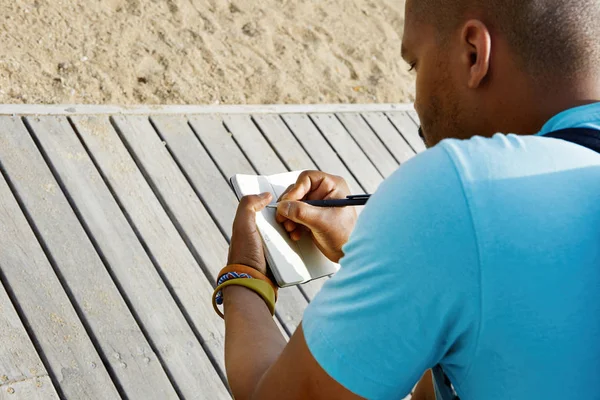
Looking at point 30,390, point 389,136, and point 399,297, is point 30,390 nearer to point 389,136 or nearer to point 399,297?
point 399,297

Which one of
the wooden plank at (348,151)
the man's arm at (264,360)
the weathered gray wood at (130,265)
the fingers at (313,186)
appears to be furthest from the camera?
the wooden plank at (348,151)

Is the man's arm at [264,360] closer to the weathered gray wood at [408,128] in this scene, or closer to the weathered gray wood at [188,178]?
the weathered gray wood at [188,178]

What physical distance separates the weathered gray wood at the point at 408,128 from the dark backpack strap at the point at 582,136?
261 centimetres

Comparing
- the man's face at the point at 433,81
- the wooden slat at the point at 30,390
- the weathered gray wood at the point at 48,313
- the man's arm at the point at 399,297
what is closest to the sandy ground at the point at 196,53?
the weathered gray wood at the point at 48,313

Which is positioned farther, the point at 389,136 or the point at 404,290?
the point at 389,136

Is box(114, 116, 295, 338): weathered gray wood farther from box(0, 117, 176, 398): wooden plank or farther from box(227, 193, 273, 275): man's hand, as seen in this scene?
box(227, 193, 273, 275): man's hand

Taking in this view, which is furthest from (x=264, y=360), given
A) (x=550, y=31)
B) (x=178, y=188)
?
(x=178, y=188)

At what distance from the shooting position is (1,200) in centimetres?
266

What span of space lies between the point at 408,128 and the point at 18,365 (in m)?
2.35

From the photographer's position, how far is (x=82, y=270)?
257cm

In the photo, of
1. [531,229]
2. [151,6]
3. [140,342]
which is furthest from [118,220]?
[531,229]

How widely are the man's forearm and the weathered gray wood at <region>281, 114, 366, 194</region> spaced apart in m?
1.78

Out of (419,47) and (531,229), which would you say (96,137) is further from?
(531,229)

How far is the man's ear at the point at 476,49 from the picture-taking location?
135cm
